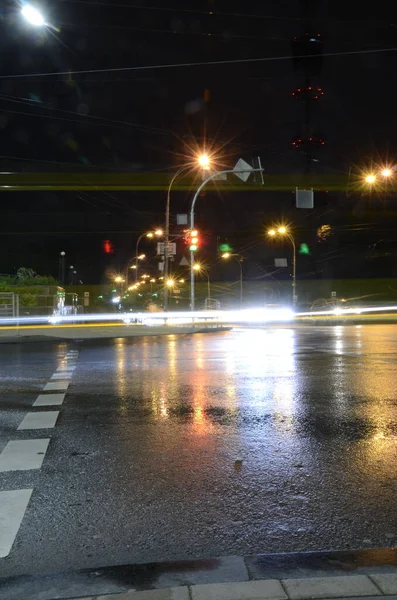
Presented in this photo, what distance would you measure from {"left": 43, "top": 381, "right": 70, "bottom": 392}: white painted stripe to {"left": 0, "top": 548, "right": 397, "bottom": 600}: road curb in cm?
649

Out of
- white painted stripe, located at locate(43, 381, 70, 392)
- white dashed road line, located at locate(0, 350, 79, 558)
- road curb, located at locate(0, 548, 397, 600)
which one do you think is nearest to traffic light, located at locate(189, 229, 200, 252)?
white painted stripe, located at locate(43, 381, 70, 392)

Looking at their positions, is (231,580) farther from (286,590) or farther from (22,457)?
(22,457)

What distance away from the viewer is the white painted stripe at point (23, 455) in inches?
214

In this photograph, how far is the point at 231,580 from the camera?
336cm

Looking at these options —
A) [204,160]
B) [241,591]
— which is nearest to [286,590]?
[241,591]

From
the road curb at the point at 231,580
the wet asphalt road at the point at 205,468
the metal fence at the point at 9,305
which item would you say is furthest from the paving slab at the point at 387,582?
the metal fence at the point at 9,305

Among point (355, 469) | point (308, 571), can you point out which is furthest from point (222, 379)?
point (308, 571)

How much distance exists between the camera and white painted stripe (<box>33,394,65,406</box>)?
842cm

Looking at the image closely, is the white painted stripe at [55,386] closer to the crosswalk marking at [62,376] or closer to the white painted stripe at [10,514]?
the crosswalk marking at [62,376]

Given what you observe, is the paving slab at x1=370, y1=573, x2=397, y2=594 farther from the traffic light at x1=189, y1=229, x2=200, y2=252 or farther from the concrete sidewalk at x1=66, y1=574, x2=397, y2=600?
the traffic light at x1=189, y1=229, x2=200, y2=252

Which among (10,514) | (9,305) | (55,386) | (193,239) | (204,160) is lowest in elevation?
(10,514)

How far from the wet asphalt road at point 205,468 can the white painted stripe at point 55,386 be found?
190mm

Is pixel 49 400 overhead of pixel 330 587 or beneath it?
overhead

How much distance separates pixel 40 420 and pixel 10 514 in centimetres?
310
